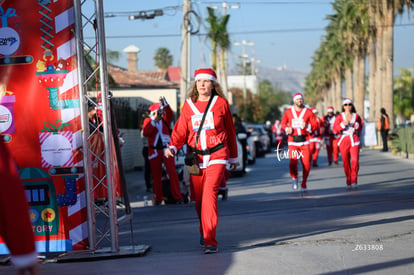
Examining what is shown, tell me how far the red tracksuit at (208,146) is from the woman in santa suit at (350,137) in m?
7.80

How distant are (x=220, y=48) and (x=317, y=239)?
52.5 metres

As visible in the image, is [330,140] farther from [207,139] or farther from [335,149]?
[207,139]

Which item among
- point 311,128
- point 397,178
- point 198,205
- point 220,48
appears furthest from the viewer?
point 220,48

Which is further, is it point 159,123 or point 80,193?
point 159,123

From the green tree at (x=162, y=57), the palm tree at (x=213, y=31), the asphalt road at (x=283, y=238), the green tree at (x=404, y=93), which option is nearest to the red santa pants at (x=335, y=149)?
the asphalt road at (x=283, y=238)

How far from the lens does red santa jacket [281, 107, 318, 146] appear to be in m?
15.9

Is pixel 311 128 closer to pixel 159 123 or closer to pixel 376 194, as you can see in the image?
pixel 376 194

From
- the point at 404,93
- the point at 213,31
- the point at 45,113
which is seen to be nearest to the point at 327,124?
the point at 45,113

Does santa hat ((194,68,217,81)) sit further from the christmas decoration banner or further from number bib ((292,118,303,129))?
number bib ((292,118,303,129))

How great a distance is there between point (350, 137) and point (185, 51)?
1444cm

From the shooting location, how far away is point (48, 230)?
318 inches

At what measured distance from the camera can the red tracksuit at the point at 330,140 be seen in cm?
2677

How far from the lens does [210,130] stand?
8539 millimetres

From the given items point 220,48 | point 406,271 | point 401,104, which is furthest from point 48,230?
point 401,104
